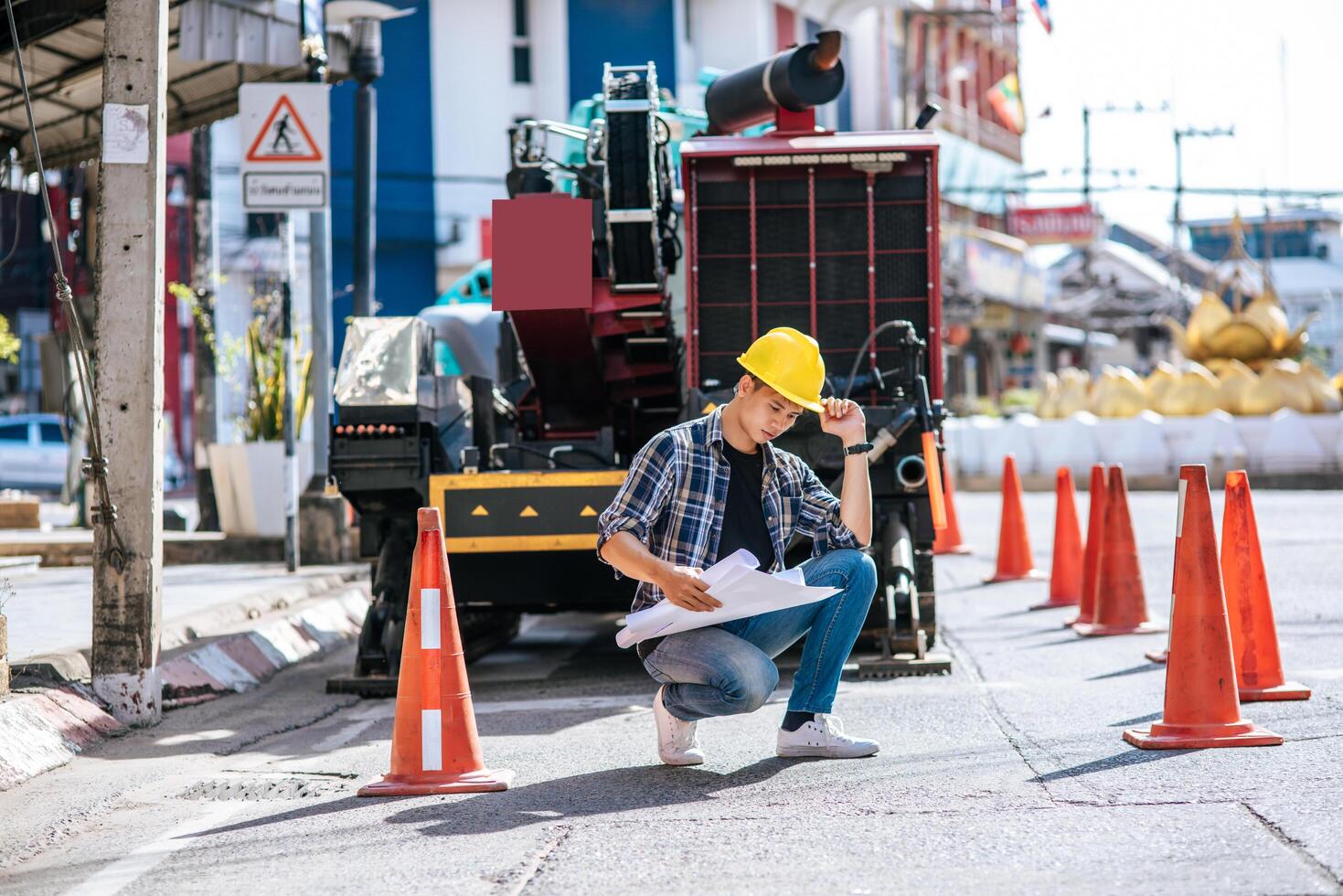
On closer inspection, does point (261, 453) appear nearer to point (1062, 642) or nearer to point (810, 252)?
point (810, 252)

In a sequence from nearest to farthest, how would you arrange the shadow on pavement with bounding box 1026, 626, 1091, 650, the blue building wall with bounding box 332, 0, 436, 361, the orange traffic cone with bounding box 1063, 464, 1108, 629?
the shadow on pavement with bounding box 1026, 626, 1091, 650, the orange traffic cone with bounding box 1063, 464, 1108, 629, the blue building wall with bounding box 332, 0, 436, 361

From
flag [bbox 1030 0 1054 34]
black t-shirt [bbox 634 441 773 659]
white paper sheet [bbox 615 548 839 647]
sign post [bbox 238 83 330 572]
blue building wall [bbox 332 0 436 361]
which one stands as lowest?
white paper sheet [bbox 615 548 839 647]

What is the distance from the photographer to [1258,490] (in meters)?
28.8

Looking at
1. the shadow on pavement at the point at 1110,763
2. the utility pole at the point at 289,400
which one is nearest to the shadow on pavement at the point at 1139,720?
the shadow on pavement at the point at 1110,763

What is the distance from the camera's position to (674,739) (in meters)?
5.95

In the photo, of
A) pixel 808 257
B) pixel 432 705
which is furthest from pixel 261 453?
pixel 432 705

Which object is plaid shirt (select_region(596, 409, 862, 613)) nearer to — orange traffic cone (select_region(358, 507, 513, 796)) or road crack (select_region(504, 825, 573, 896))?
orange traffic cone (select_region(358, 507, 513, 796))

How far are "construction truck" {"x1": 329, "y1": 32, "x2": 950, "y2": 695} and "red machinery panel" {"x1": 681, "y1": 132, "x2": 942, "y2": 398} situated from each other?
0.01m

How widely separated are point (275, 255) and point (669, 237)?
27334 mm

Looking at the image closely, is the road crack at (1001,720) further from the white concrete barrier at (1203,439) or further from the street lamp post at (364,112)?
the white concrete barrier at (1203,439)

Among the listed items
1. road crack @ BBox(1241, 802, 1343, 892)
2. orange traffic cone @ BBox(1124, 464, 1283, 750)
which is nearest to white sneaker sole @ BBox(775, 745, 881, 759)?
orange traffic cone @ BBox(1124, 464, 1283, 750)

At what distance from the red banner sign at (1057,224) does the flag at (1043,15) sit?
12039mm

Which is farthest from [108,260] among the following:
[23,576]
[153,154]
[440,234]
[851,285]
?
[440,234]

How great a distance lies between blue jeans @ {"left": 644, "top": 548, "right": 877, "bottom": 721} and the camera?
5.70 meters
